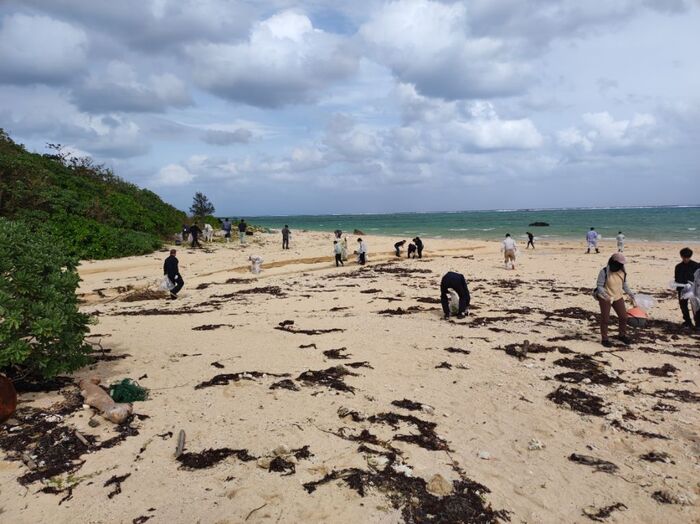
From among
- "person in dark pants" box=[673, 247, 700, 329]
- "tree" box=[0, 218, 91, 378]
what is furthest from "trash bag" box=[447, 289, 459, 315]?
"tree" box=[0, 218, 91, 378]

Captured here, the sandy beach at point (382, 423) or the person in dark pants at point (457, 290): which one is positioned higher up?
the person in dark pants at point (457, 290)

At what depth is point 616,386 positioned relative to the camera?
666 centimetres

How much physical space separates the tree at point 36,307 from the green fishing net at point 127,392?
61cm

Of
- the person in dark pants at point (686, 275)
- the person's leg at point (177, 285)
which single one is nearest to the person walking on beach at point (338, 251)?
the person's leg at point (177, 285)

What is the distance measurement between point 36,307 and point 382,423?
4.13 metres

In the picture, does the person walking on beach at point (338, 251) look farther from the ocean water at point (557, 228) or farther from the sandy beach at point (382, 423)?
the ocean water at point (557, 228)

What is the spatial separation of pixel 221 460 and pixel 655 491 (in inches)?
158

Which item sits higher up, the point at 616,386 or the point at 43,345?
the point at 43,345

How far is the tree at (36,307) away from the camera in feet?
16.5

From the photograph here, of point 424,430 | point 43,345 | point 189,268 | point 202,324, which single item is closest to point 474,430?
point 424,430

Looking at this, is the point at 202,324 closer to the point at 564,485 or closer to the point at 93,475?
the point at 93,475

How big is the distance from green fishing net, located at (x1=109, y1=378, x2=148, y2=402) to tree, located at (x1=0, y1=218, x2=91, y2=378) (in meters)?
0.61

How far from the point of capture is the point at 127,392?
18.7 feet

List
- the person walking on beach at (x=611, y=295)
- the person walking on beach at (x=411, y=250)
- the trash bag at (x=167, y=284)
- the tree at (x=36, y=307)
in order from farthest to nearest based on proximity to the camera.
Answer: the person walking on beach at (x=411, y=250), the trash bag at (x=167, y=284), the person walking on beach at (x=611, y=295), the tree at (x=36, y=307)
